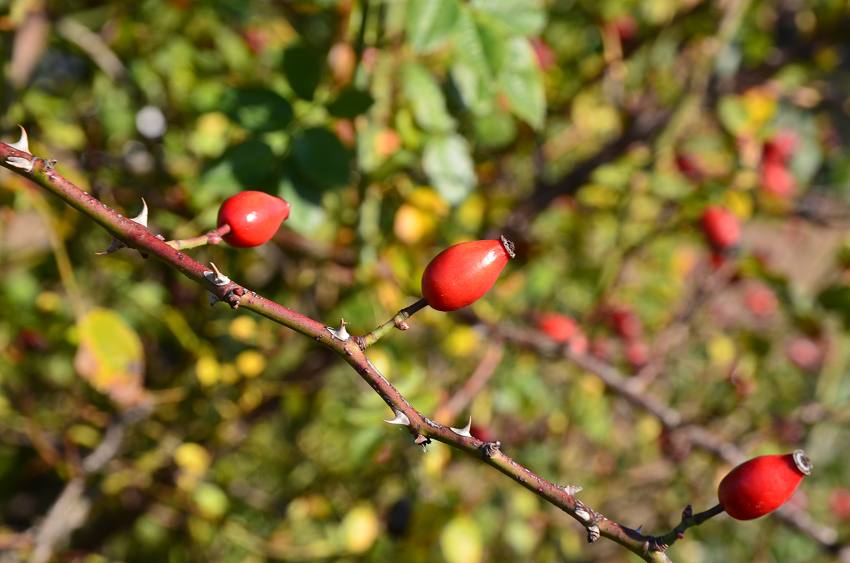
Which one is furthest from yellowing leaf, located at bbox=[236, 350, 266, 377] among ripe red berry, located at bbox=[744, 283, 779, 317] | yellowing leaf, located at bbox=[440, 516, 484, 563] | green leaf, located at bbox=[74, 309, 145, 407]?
ripe red berry, located at bbox=[744, 283, 779, 317]

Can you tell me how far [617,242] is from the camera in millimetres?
2496

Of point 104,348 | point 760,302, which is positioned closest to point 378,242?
point 104,348

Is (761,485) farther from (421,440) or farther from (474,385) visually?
(474,385)

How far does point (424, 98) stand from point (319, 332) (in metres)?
0.88

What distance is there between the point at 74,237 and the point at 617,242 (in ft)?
4.86

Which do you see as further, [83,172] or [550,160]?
[550,160]

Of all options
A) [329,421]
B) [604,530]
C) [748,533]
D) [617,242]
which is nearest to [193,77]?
[329,421]

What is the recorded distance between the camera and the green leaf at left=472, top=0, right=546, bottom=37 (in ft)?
4.60

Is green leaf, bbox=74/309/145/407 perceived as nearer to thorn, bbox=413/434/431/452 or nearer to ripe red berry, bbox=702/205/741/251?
thorn, bbox=413/434/431/452

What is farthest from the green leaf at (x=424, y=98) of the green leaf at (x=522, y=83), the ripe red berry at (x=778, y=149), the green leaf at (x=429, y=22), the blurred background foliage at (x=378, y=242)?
the ripe red berry at (x=778, y=149)

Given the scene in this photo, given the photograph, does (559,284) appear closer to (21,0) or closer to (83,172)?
(83,172)

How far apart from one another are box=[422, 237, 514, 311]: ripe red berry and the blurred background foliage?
0.48 meters

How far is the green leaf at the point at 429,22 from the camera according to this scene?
1.26 m

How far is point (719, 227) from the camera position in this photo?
243 cm
